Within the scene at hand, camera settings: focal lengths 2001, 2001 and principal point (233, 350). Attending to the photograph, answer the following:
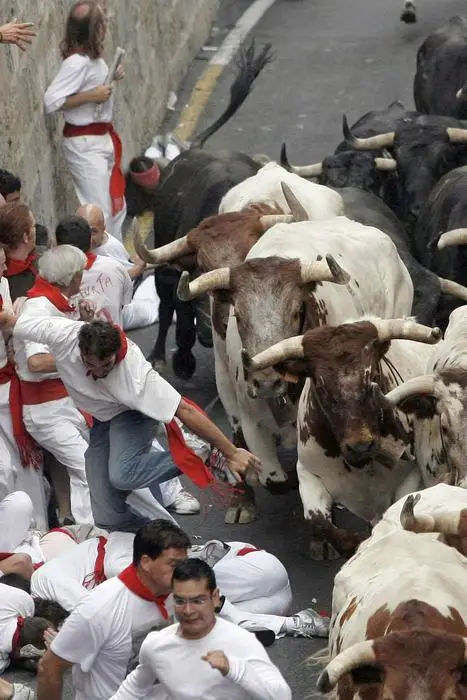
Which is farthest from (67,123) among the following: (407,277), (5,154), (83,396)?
(83,396)

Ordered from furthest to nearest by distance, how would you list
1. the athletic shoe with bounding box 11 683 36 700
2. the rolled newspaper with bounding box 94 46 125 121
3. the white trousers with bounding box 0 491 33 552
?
1. the rolled newspaper with bounding box 94 46 125 121
2. the white trousers with bounding box 0 491 33 552
3. the athletic shoe with bounding box 11 683 36 700

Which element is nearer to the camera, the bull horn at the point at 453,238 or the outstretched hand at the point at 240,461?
the outstretched hand at the point at 240,461

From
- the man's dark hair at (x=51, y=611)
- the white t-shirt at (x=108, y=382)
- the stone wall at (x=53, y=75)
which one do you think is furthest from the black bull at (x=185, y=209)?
the man's dark hair at (x=51, y=611)

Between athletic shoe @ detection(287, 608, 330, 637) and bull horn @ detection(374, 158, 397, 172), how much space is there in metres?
5.61

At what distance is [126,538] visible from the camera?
10.4 m

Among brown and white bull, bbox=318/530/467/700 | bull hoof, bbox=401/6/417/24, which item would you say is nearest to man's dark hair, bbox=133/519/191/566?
brown and white bull, bbox=318/530/467/700

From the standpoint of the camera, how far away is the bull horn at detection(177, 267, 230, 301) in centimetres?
1162

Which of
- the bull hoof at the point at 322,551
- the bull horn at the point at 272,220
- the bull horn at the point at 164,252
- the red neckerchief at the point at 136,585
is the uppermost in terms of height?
the red neckerchief at the point at 136,585

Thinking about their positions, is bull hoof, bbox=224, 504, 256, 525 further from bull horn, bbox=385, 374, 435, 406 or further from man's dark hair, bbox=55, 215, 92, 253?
bull horn, bbox=385, 374, 435, 406

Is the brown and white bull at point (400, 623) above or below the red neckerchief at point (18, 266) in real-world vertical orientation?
above

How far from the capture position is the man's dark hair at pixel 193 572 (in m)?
8.15

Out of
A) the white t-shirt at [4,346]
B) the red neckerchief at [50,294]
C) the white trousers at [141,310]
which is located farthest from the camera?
the white trousers at [141,310]

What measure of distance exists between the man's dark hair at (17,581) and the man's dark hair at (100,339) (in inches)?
53.6

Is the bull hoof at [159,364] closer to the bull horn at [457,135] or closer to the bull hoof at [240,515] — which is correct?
the bull hoof at [240,515]
